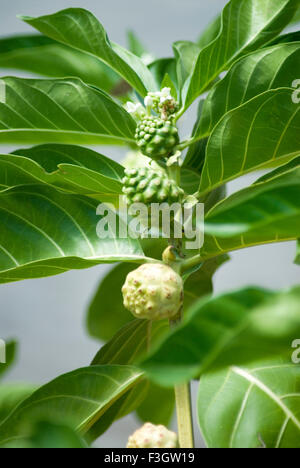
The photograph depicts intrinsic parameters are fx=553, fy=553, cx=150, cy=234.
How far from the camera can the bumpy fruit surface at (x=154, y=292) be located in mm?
456

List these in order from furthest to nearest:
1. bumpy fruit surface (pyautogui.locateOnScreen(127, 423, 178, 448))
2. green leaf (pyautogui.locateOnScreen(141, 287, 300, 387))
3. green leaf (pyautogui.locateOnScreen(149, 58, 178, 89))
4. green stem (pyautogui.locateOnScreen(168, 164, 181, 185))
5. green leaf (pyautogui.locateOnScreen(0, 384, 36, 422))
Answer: green leaf (pyautogui.locateOnScreen(149, 58, 178, 89)) < green leaf (pyautogui.locateOnScreen(0, 384, 36, 422)) < green stem (pyautogui.locateOnScreen(168, 164, 181, 185)) < bumpy fruit surface (pyautogui.locateOnScreen(127, 423, 178, 448)) < green leaf (pyautogui.locateOnScreen(141, 287, 300, 387))

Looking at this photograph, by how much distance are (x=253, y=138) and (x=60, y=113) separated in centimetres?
21

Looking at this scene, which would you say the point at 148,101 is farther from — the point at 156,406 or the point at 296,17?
the point at 156,406

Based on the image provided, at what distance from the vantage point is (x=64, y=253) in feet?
1.77

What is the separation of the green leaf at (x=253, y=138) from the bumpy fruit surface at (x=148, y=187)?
0.17 ft

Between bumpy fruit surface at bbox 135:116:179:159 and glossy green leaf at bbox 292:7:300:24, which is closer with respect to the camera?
bumpy fruit surface at bbox 135:116:179:159

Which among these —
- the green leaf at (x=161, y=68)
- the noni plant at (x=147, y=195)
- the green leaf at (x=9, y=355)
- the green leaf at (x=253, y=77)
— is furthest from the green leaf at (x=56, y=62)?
the green leaf at (x=9, y=355)

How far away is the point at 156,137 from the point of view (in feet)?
1.73

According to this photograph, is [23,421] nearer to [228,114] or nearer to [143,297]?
[143,297]

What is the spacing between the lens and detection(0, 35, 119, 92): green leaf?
0.75 m

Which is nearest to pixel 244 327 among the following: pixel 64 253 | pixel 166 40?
pixel 64 253

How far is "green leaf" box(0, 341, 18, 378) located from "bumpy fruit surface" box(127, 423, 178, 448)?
11.7 inches
